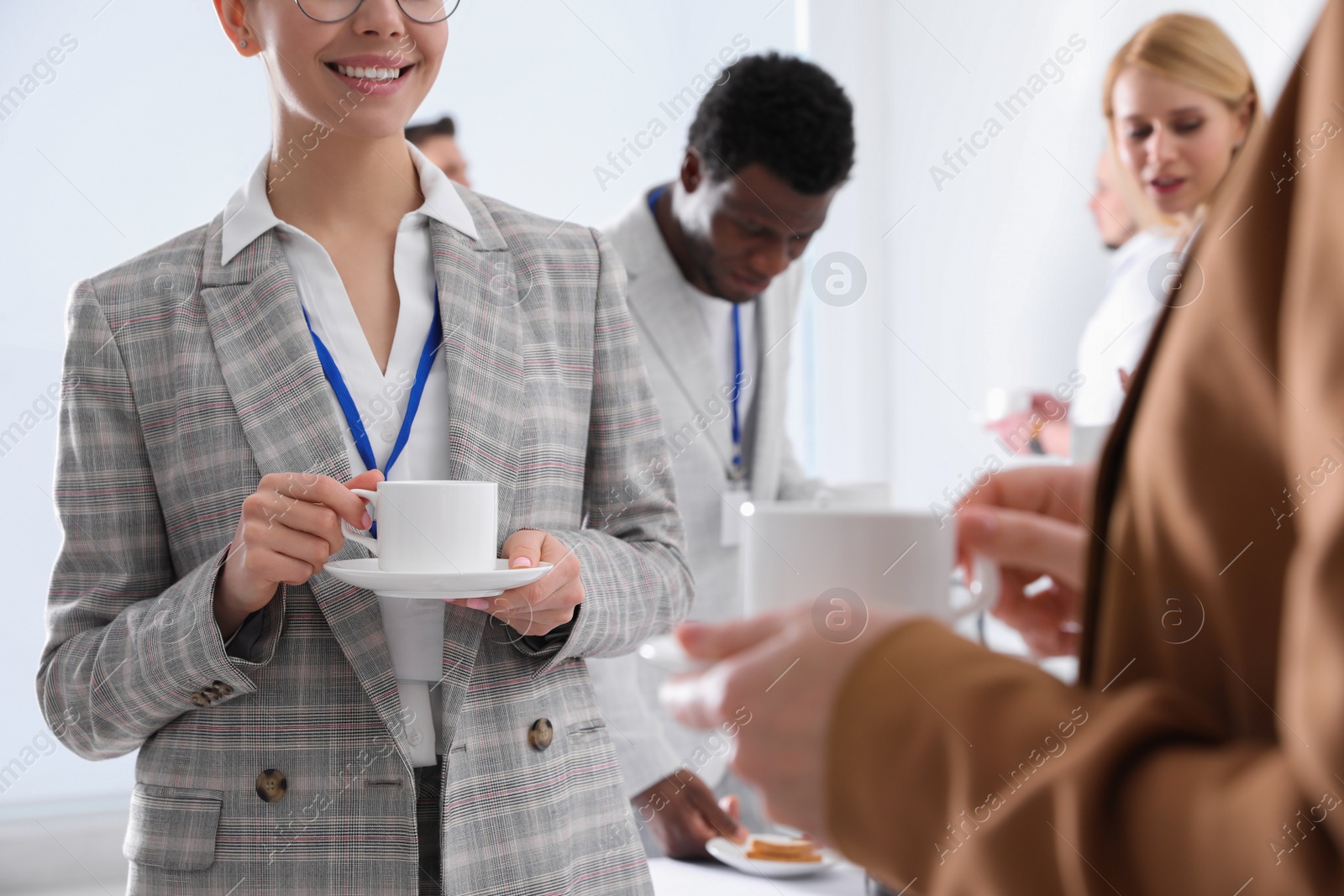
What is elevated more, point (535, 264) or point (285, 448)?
point (535, 264)

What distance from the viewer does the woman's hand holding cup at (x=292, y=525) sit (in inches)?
32.4

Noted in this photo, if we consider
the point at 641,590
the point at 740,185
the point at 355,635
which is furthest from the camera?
the point at 740,185

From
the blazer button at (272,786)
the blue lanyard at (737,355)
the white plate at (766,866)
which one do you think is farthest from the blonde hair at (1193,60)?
the blazer button at (272,786)

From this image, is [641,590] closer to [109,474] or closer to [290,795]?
[290,795]

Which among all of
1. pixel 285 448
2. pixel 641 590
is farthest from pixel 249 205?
pixel 641 590

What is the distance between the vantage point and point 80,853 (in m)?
2.13

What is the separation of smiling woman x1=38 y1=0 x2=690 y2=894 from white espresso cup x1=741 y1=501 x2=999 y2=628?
1.87 ft

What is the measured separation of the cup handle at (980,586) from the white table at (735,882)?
79cm

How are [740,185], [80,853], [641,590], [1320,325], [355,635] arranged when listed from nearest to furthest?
[1320,325]
[355,635]
[641,590]
[740,185]
[80,853]

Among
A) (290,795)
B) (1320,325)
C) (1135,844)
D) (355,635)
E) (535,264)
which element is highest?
(535,264)

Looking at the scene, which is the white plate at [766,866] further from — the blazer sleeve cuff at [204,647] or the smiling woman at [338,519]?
the blazer sleeve cuff at [204,647]

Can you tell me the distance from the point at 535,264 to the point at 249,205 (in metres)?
0.31

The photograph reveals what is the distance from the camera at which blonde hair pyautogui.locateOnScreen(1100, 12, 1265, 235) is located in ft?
6.05

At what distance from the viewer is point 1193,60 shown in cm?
188
